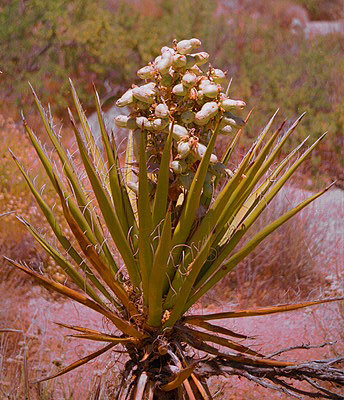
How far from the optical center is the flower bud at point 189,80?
174cm

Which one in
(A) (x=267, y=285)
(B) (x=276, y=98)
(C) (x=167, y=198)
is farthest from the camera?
(B) (x=276, y=98)

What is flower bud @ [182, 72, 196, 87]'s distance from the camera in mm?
1740

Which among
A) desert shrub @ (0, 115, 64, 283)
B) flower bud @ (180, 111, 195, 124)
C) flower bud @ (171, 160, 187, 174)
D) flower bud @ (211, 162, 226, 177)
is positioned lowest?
desert shrub @ (0, 115, 64, 283)

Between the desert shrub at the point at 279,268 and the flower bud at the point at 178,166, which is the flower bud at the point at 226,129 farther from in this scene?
the desert shrub at the point at 279,268

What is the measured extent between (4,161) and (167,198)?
3.69 meters

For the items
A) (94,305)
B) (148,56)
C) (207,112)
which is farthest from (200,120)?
Result: (148,56)

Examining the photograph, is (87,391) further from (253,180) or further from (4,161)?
(4,161)

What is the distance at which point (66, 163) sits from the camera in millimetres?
1938

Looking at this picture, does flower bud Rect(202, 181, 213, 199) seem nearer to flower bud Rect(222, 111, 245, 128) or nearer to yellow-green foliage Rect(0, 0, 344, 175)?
flower bud Rect(222, 111, 245, 128)

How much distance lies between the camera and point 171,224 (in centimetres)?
186

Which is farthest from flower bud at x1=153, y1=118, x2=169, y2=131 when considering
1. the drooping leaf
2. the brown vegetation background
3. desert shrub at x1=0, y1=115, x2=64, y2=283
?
desert shrub at x1=0, y1=115, x2=64, y2=283

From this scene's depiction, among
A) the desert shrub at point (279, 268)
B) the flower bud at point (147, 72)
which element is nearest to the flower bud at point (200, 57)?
the flower bud at point (147, 72)

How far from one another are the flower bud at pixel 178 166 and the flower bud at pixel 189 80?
0.67ft

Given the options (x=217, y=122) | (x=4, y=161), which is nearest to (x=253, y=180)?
(x=217, y=122)
